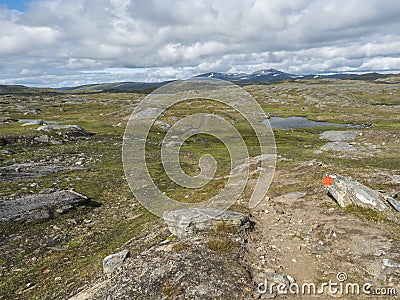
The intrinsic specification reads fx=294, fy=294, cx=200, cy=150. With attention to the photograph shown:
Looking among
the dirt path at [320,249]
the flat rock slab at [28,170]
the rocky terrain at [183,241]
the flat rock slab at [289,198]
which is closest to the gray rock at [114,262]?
the rocky terrain at [183,241]

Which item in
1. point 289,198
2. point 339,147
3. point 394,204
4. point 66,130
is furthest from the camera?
point 66,130

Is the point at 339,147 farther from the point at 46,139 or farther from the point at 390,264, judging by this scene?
the point at 46,139

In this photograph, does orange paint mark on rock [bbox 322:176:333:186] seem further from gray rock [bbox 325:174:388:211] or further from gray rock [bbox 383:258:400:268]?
gray rock [bbox 383:258:400:268]

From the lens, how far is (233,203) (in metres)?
23.2

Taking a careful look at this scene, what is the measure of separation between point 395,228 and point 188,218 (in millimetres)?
11600

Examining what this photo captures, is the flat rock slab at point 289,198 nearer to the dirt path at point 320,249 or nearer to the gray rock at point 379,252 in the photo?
the dirt path at point 320,249

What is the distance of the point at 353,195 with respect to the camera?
19.3 meters

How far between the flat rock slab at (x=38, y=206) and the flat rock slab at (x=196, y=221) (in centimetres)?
1115

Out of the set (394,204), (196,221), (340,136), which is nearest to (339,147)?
(340,136)

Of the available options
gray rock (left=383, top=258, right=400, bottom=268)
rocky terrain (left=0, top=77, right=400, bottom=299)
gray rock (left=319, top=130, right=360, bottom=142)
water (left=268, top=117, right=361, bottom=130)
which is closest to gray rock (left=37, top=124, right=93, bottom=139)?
rocky terrain (left=0, top=77, right=400, bottom=299)

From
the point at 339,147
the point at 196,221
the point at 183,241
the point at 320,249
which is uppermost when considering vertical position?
the point at 196,221

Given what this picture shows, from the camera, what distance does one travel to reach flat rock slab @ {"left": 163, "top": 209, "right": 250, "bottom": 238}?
16844mm

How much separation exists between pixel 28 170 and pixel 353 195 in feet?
111

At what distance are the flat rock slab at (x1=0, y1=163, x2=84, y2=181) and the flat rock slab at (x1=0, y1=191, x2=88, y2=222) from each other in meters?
9.24
